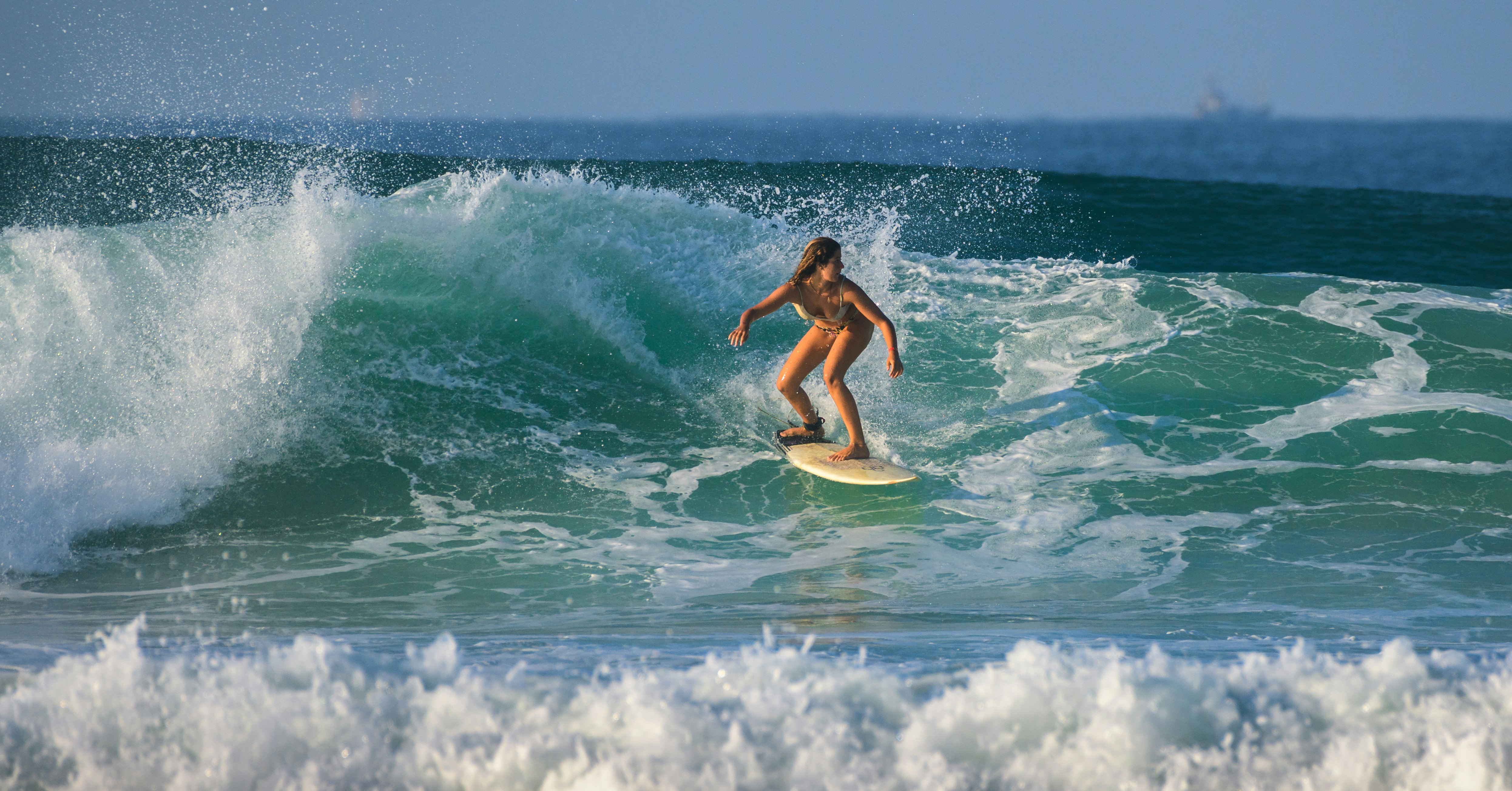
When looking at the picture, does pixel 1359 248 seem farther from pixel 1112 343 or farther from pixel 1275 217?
pixel 1112 343

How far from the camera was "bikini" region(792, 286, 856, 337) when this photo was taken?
20.7 ft

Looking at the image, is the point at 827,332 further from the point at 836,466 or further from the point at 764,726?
the point at 764,726

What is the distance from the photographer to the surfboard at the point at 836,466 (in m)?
6.40

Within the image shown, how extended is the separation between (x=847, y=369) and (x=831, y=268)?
825 millimetres

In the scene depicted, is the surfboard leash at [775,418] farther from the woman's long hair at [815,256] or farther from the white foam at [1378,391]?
the white foam at [1378,391]

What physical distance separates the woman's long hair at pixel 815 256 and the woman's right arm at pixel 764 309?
75 millimetres

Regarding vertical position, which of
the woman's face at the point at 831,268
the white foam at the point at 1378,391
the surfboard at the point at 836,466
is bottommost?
the surfboard at the point at 836,466

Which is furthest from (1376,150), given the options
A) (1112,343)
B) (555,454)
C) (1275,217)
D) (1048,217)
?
(555,454)

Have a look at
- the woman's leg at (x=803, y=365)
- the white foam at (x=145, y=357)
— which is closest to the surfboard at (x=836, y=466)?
the woman's leg at (x=803, y=365)

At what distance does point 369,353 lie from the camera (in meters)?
8.37

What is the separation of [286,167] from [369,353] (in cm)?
303

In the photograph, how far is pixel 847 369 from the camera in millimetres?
6508

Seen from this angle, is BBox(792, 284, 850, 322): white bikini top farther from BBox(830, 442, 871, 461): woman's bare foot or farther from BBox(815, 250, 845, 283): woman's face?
BBox(830, 442, 871, 461): woman's bare foot

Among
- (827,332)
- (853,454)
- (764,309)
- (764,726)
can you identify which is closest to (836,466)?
(853,454)
